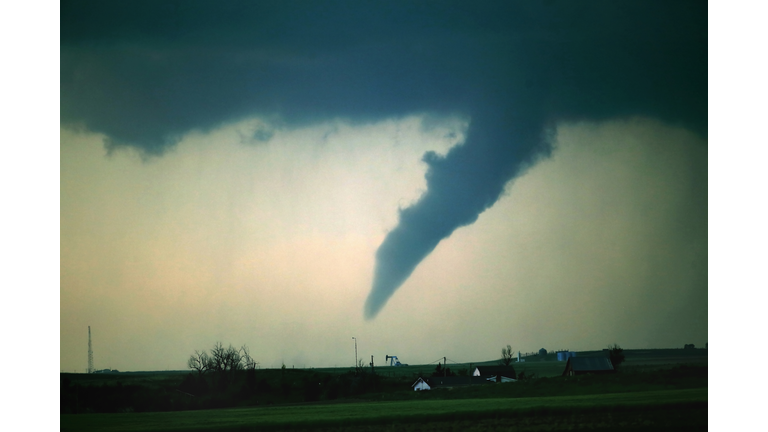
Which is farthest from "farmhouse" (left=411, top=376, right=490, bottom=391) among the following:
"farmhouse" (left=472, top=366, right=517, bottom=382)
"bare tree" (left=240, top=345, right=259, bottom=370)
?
"bare tree" (left=240, top=345, right=259, bottom=370)

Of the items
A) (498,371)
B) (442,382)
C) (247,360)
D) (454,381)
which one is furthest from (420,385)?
(247,360)

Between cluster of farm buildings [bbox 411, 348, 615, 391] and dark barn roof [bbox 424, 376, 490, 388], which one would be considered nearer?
cluster of farm buildings [bbox 411, 348, 615, 391]

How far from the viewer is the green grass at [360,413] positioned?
430 inches

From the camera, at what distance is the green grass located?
10930 millimetres

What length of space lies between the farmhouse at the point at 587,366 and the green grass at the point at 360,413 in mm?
1433

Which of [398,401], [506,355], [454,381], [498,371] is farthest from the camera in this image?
[498,371]

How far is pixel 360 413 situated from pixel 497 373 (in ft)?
18.2

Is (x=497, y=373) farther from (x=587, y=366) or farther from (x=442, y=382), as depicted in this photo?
(x=587, y=366)

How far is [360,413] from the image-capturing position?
37.9ft

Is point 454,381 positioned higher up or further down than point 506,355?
further down

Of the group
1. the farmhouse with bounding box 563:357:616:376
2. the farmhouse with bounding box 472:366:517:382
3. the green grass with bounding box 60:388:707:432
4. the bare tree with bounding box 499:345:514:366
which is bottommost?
the farmhouse with bounding box 472:366:517:382

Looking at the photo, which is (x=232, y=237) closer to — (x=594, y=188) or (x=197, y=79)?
(x=197, y=79)

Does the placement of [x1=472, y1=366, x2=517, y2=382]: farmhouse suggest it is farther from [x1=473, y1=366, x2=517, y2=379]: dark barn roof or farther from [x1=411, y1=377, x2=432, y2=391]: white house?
[x1=411, y1=377, x2=432, y2=391]: white house

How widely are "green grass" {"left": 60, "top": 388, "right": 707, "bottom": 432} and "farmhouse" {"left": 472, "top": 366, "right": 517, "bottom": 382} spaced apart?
283 centimetres
